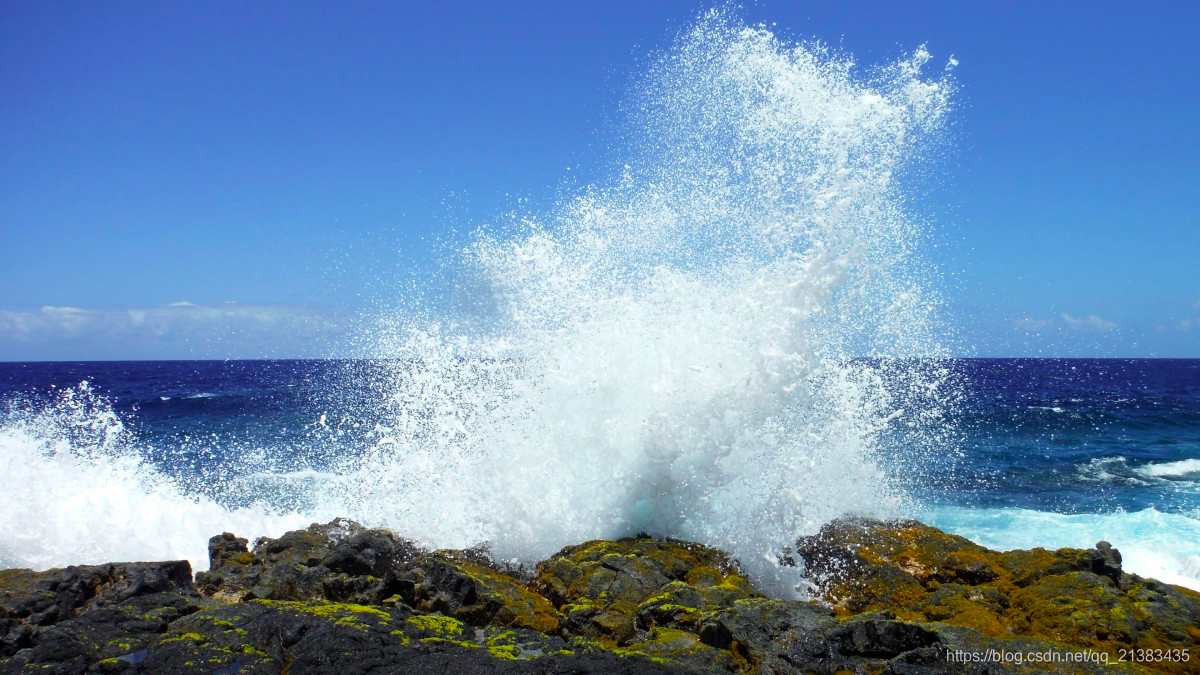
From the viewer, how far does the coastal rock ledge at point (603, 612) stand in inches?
191

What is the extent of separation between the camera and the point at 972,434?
28812 millimetres

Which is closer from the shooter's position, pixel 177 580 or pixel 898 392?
pixel 177 580

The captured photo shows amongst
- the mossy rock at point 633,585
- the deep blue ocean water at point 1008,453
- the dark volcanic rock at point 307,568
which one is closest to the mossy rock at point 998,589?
the mossy rock at point 633,585

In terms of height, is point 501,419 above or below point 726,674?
above

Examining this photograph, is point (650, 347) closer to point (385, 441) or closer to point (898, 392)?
point (385, 441)

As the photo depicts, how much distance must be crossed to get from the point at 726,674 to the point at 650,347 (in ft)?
19.6

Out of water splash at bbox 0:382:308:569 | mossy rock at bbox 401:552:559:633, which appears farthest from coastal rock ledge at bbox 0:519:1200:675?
water splash at bbox 0:382:308:569

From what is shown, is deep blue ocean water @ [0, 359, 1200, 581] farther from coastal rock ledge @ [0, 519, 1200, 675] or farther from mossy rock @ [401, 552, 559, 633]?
mossy rock @ [401, 552, 559, 633]

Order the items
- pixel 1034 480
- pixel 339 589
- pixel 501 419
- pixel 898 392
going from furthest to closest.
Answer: pixel 898 392
pixel 1034 480
pixel 501 419
pixel 339 589

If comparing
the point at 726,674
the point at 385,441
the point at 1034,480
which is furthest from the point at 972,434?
the point at 726,674

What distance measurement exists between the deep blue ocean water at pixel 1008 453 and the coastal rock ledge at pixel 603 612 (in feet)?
20.7

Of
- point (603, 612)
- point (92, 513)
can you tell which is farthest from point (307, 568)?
point (92, 513)

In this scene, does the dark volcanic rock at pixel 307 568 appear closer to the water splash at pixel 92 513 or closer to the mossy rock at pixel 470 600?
the mossy rock at pixel 470 600

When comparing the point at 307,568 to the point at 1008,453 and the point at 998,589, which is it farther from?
the point at 1008,453
